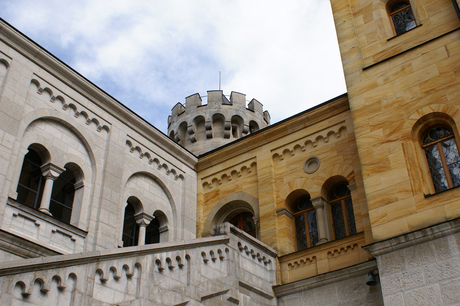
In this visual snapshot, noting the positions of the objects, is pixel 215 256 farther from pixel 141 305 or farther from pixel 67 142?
pixel 67 142

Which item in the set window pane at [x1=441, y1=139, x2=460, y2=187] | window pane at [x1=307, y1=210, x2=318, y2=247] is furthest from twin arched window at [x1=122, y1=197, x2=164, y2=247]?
window pane at [x1=441, y1=139, x2=460, y2=187]

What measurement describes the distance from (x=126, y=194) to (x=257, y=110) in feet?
40.9

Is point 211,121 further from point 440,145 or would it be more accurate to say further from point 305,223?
point 440,145

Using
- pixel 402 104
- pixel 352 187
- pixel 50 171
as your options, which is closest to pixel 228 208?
pixel 352 187

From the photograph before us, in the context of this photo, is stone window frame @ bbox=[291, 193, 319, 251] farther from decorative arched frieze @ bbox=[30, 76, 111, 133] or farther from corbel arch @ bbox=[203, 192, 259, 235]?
decorative arched frieze @ bbox=[30, 76, 111, 133]

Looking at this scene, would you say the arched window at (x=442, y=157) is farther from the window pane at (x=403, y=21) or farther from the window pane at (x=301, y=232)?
the window pane at (x=301, y=232)

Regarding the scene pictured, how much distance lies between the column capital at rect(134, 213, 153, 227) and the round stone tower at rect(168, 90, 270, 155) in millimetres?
8202

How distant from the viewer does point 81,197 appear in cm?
1517

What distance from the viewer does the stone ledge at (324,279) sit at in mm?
13988

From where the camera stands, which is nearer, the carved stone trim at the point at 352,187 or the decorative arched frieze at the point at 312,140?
the carved stone trim at the point at 352,187

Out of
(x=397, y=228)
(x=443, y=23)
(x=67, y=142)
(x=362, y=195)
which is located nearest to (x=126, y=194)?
(x=67, y=142)

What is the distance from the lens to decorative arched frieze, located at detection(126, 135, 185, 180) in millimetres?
17844

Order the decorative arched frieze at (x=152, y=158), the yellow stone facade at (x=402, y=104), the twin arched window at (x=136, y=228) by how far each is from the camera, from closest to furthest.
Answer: the yellow stone facade at (x=402, y=104) → the twin arched window at (x=136, y=228) → the decorative arched frieze at (x=152, y=158)

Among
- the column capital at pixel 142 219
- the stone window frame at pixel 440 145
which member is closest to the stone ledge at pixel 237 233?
the column capital at pixel 142 219
